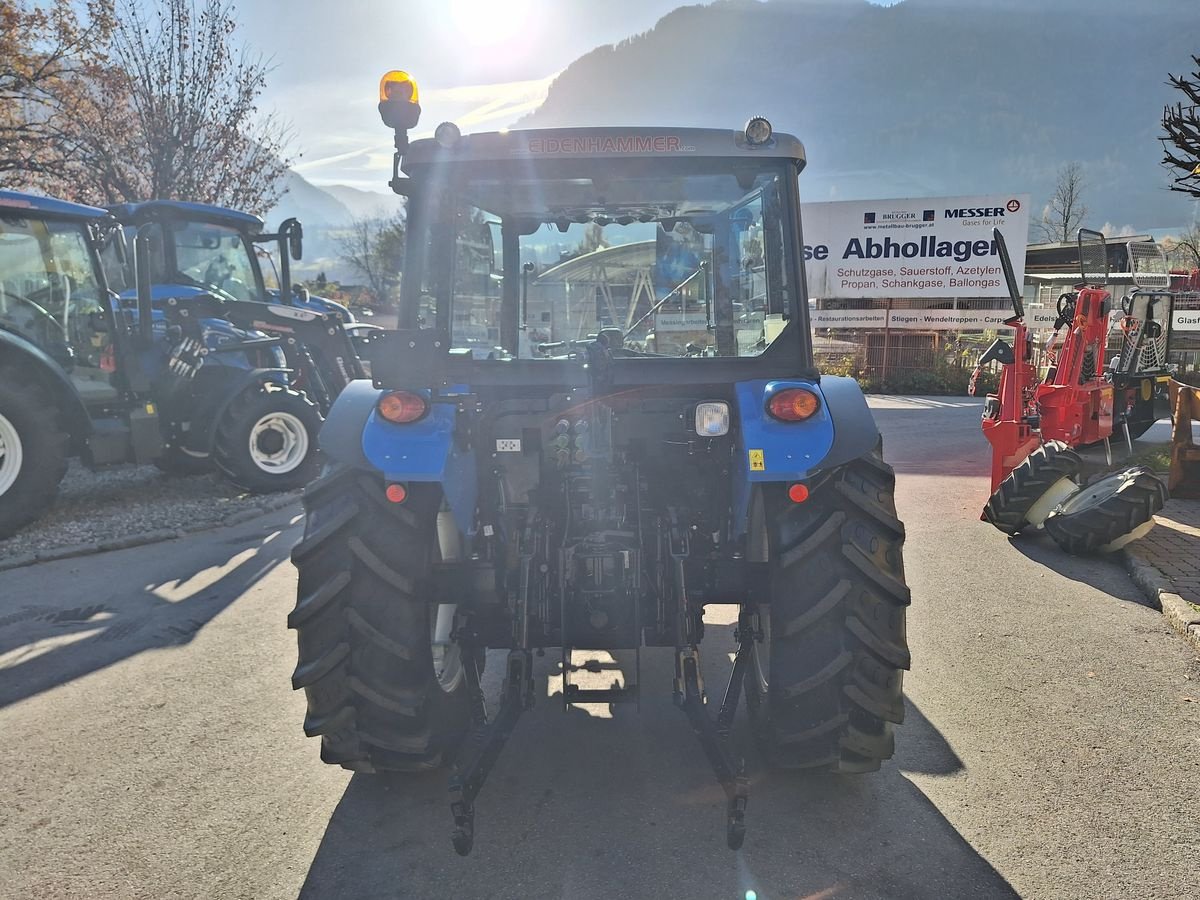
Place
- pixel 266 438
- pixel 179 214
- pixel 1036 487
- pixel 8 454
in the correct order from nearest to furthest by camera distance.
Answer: pixel 1036 487
pixel 8 454
pixel 266 438
pixel 179 214

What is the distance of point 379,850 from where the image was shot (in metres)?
2.80

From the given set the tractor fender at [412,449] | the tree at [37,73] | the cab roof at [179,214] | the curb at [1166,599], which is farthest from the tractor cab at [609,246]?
the tree at [37,73]

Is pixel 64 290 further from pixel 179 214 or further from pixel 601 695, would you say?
pixel 601 695

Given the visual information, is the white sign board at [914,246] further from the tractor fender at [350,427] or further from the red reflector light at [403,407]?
the red reflector light at [403,407]

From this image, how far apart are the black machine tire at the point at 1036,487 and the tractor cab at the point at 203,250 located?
7489mm

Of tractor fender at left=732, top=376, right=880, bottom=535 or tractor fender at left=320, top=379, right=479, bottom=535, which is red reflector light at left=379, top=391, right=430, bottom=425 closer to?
tractor fender at left=320, top=379, right=479, bottom=535

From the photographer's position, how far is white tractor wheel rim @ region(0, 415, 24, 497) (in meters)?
6.47

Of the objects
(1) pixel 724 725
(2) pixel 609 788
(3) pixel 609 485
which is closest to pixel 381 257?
(3) pixel 609 485

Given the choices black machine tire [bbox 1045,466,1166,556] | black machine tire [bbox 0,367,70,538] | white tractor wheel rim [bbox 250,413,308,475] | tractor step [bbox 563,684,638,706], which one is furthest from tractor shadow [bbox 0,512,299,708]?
black machine tire [bbox 1045,466,1166,556]

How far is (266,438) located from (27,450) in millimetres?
2088

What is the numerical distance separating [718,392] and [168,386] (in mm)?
6630

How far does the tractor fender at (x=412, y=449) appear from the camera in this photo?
9.42ft

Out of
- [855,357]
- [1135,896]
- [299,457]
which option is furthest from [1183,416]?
[855,357]

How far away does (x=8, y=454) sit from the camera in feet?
21.4
